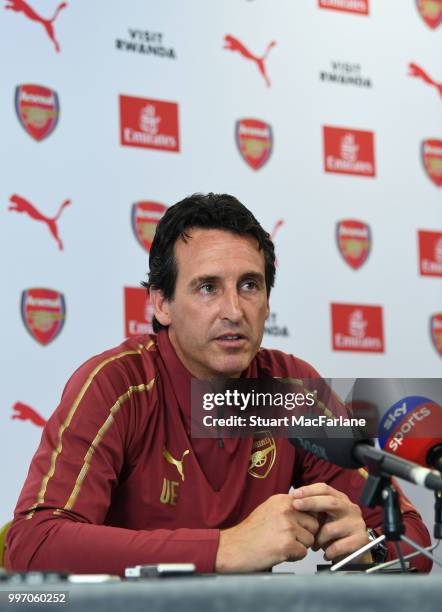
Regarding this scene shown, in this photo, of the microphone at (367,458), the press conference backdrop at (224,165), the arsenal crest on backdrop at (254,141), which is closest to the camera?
the microphone at (367,458)

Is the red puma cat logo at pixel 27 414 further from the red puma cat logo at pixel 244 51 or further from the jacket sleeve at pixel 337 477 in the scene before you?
the red puma cat logo at pixel 244 51

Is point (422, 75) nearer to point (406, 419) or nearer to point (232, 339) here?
point (232, 339)

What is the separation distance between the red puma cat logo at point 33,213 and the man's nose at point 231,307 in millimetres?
1142

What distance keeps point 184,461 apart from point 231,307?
1.08ft

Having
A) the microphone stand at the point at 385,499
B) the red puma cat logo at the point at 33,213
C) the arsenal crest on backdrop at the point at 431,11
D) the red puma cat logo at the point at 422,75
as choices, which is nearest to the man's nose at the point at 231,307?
the microphone stand at the point at 385,499

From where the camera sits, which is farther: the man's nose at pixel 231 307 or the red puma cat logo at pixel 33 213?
the red puma cat logo at pixel 33 213

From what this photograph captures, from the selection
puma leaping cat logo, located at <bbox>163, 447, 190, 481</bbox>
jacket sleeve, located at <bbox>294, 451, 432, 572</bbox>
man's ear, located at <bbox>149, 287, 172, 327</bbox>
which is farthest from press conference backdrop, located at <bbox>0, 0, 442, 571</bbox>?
puma leaping cat logo, located at <bbox>163, 447, 190, 481</bbox>

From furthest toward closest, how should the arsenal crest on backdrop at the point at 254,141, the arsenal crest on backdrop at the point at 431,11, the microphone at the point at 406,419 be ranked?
the arsenal crest on backdrop at the point at 431,11 < the arsenal crest on backdrop at the point at 254,141 < the microphone at the point at 406,419

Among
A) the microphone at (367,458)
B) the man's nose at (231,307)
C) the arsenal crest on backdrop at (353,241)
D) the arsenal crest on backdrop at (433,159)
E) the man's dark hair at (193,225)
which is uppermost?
the arsenal crest on backdrop at (433,159)

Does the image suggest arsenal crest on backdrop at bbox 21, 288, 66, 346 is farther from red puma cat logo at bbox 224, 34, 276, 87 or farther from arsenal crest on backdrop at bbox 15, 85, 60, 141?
red puma cat logo at bbox 224, 34, 276, 87

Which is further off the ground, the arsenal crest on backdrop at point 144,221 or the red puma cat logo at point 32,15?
the red puma cat logo at point 32,15

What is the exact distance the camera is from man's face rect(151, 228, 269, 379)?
6.19 ft

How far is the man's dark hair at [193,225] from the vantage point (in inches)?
77.7

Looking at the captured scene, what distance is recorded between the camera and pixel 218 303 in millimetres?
1896
